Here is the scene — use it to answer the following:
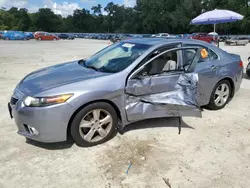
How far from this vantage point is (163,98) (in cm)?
396

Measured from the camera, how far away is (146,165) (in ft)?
10.5

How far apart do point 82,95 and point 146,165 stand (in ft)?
4.00

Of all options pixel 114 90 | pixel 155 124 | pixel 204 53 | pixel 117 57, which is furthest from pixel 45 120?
pixel 204 53

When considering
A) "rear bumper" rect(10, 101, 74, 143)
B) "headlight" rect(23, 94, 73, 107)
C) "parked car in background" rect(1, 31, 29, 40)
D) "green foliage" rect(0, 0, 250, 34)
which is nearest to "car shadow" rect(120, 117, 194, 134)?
"rear bumper" rect(10, 101, 74, 143)

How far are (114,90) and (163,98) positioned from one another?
860mm

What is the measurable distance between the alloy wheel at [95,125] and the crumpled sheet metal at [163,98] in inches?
13.8

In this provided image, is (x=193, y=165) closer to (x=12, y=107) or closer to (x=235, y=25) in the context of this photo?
(x=12, y=107)

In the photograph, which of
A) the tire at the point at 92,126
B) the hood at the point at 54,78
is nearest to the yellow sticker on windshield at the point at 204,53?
the hood at the point at 54,78

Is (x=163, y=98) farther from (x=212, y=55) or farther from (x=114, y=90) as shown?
(x=212, y=55)

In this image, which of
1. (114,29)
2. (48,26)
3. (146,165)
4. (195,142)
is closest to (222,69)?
(195,142)

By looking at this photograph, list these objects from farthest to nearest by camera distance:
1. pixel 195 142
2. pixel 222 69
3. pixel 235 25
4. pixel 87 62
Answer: pixel 235 25
pixel 222 69
pixel 87 62
pixel 195 142

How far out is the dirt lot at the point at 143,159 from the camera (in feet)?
9.47

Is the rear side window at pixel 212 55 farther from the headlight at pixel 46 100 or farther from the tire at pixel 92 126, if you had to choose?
the headlight at pixel 46 100

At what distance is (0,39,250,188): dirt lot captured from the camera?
114 inches
